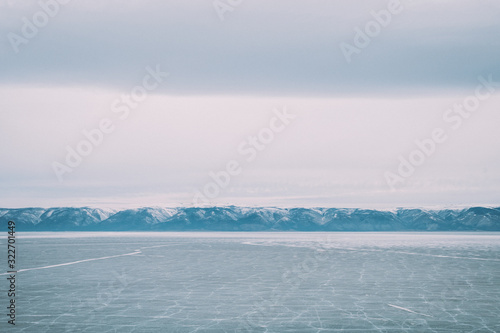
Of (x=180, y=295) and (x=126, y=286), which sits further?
(x=126, y=286)

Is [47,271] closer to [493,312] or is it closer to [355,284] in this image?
[355,284]

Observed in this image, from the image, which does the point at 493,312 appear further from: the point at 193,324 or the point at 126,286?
the point at 126,286

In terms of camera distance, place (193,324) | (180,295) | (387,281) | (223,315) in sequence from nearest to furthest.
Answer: (193,324), (223,315), (180,295), (387,281)

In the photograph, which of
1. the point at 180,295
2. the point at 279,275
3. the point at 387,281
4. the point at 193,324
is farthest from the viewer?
the point at 279,275

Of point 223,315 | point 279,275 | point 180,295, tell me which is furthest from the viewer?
point 279,275

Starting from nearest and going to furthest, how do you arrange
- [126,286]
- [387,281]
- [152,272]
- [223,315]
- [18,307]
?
[223,315] → [18,307] → [126,286] → [387,281] → [152,272]

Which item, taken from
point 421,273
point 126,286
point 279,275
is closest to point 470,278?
point 421,273

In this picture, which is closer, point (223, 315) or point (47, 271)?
point (223, 315)

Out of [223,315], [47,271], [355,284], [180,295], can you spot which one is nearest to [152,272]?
[47,271]
